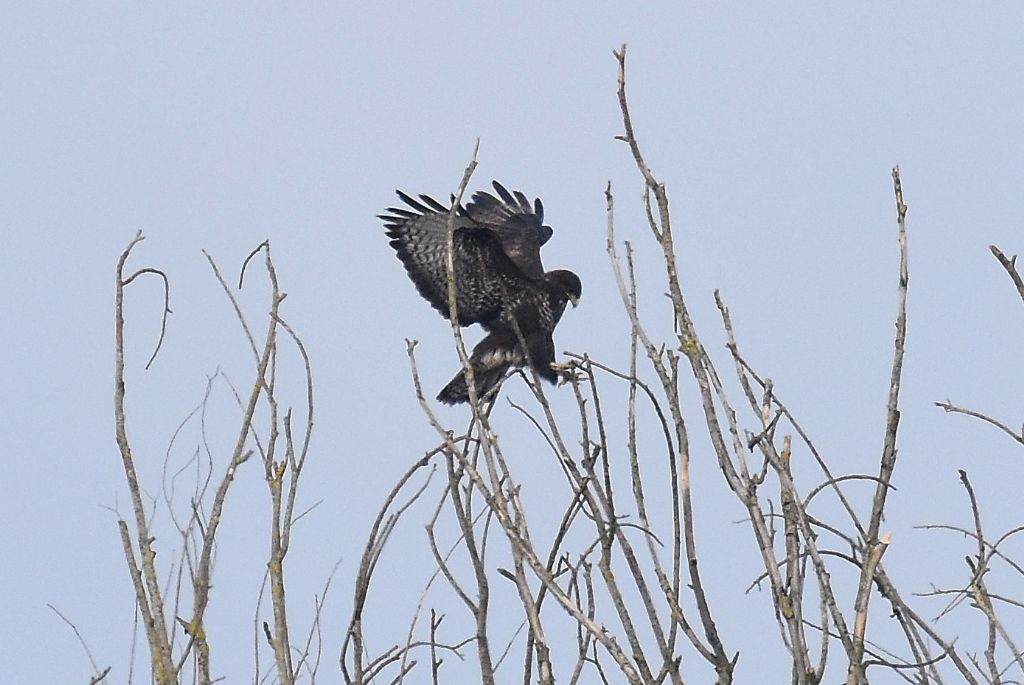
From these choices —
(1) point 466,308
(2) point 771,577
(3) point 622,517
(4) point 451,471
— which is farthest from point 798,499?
(1) point 466,308

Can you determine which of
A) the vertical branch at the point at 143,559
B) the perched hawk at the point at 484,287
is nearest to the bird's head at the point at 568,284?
the perched hawk at the point at 484,287

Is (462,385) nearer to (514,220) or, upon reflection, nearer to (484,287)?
(484,287)

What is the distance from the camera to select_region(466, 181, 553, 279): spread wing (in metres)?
8.45

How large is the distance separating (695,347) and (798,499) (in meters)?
0.33

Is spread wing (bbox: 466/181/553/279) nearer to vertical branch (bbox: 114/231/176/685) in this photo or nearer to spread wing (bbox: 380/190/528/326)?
spread wing (bbox: 380/190/528/326)

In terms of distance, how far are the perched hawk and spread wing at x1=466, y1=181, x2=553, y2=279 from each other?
190 mm

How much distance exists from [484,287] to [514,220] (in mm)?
1060

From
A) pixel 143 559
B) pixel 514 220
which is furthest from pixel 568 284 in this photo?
pixel 143 559

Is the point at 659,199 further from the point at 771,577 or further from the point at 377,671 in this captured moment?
the point at 377,671

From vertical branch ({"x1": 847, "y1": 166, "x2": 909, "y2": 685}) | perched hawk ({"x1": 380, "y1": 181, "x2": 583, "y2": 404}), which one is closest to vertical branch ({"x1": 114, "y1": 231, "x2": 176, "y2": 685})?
vertical branch ({"x1": 847, "y1": 166, "x2": 909, "y2": 685})

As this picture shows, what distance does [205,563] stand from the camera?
8.64 feet

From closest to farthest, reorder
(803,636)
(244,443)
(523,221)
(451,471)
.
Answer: (803,636), (244,443), (451,471), (523,221)

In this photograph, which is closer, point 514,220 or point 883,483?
point 883,483

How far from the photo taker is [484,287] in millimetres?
7805
